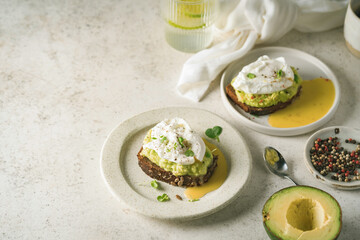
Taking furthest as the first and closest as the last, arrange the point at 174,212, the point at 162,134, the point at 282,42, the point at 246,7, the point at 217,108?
the point at 282,42
the point at 246,7
the point at 217,108
the point at 162,134
the point at 174,212

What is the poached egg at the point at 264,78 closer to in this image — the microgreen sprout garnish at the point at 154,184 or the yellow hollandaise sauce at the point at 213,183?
the yellow hollandaise sauce at the point at 213,183

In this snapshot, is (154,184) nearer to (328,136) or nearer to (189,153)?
(189,153)

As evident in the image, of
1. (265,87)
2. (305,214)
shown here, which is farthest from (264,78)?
(305,214)

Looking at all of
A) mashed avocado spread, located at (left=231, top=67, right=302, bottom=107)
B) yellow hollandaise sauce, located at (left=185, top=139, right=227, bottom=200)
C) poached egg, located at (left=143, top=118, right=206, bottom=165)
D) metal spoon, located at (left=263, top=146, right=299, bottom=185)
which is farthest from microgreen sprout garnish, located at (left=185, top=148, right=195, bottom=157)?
mashed avocado spread, located at (left=231, top=67, right=302, bottom=107)

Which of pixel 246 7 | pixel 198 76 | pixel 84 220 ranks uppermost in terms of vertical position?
pixel 246 7

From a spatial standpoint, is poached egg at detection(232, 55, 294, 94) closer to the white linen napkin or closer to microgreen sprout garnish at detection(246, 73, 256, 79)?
microgreen sprout garnish at detection(246, 73, 256, 79)

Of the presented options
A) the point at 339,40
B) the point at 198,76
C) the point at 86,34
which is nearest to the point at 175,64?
the point at 198,76

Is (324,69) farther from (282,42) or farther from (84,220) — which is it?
(84,220)
